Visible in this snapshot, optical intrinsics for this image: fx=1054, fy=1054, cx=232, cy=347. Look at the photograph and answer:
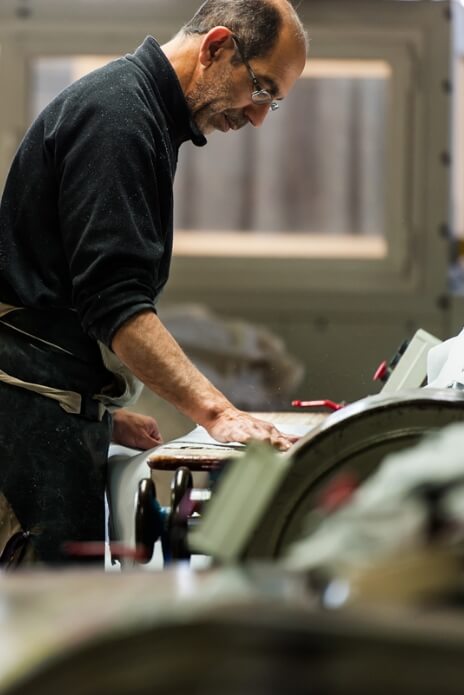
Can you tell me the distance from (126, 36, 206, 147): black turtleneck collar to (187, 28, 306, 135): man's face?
1.5 inches

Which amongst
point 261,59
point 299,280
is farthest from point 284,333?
point 261,59

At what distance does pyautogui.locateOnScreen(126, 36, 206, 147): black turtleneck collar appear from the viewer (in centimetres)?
197

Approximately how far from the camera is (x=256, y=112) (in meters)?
2.09

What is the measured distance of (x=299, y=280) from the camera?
12.6ft

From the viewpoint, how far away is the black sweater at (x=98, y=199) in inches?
69.0

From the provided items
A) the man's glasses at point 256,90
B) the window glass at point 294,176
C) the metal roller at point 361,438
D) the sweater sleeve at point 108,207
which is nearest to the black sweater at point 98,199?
the sweater sleeve at point 108,207

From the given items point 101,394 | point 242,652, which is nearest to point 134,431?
point 101,394

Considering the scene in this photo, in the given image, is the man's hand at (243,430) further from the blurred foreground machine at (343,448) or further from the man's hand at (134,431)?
the blurred foreground machine at (343,448)

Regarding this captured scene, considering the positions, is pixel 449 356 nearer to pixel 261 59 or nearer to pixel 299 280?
pixel 261 59

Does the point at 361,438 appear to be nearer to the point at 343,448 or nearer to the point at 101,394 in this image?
the point at 343,448

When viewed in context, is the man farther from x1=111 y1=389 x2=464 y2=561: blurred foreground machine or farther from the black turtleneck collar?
x1=111 y1=389 x2=464 y2=561: blurred foreground machine

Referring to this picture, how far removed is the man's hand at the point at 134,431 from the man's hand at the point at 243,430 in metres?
0.41

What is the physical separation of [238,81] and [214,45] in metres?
0.08

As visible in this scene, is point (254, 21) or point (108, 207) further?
point (254, 21)
